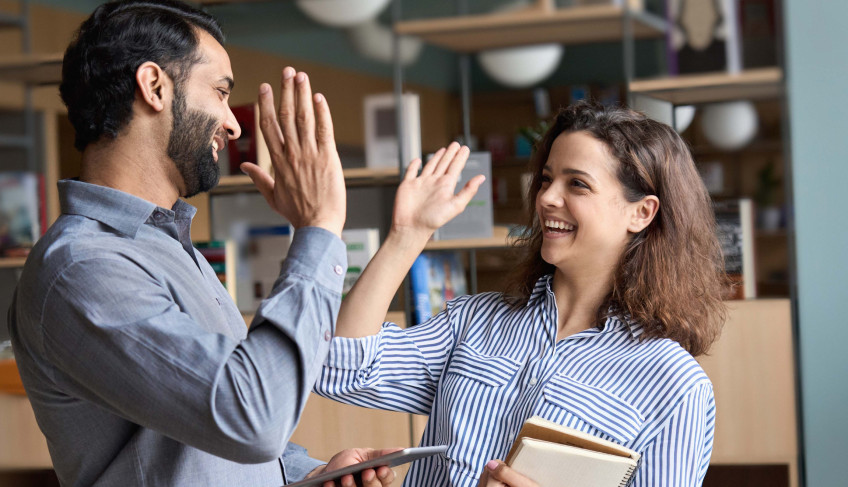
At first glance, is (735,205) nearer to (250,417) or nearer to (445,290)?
(445,290)

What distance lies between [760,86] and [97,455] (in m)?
2.71

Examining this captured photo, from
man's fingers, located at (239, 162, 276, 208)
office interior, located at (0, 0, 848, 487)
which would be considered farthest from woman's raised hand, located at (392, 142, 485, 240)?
office interior, located at (0, 0, 848, 487)

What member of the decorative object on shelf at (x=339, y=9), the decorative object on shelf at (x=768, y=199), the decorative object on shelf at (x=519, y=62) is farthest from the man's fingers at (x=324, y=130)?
the decorative object on shelf at (x=768, y=199)

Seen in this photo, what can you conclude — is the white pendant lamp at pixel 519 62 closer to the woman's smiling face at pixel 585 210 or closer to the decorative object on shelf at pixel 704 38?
the decorative object on shelf at pixel 704 38

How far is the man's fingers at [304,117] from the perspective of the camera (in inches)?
40.3

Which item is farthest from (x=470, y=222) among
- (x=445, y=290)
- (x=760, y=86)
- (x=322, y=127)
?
(x=322, y=127)

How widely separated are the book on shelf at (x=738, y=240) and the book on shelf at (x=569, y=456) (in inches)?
78.8

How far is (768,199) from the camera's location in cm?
688

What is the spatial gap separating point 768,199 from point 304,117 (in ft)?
21.4

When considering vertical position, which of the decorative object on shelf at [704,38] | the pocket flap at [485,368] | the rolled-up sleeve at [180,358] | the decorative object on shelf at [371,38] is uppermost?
the decorative object on shelf at [371,38]

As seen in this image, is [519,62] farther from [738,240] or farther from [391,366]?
[391,366]

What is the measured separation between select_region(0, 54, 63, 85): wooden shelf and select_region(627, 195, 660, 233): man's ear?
245 centimetres

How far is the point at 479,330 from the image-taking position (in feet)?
4.93

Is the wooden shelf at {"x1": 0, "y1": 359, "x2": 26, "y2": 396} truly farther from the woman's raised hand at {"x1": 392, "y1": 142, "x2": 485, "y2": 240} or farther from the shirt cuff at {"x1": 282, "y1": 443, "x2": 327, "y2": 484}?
the woman's raised hand at {"x1": 392, "y1": 142, "x2": 485, "y2": 240}
